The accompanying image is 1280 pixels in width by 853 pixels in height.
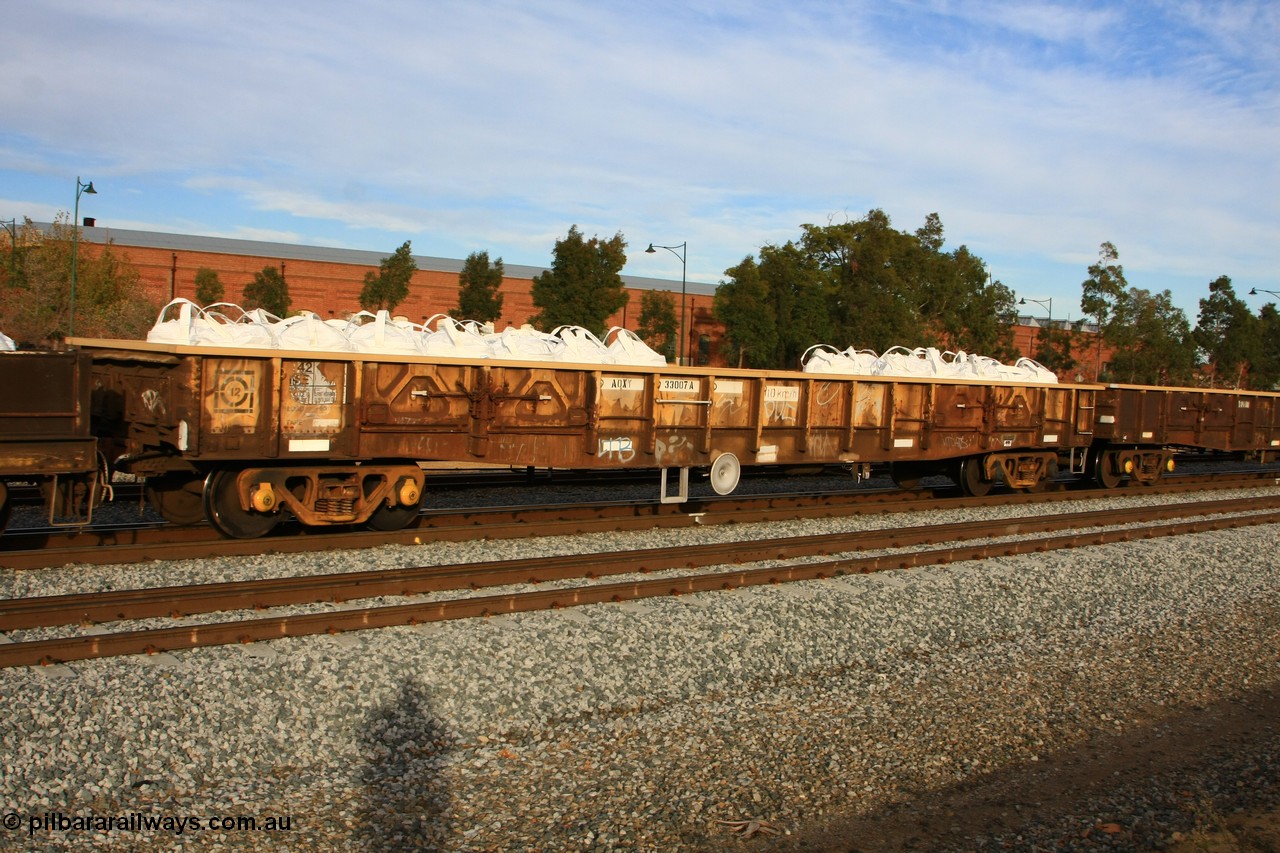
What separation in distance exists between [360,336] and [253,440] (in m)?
1.73

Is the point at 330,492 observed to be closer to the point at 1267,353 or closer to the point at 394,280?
the point at 394,280

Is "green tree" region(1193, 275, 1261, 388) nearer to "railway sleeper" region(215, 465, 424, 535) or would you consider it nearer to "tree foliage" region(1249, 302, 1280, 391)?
"tree foliage" region(1249, 302, 1280, 391)

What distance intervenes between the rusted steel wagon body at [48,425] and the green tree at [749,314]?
98.5ft

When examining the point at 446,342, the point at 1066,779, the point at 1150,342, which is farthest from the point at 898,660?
the point at 1150,342

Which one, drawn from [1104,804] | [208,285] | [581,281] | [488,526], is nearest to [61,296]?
[208,285]

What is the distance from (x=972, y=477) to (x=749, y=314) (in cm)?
2162

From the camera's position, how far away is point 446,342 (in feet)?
40.3

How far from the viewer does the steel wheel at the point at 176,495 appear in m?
11.4

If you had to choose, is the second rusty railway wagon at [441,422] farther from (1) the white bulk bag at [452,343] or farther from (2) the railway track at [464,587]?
(2) the railway track at [464,587]

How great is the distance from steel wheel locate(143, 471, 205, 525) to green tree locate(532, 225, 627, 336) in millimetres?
26830

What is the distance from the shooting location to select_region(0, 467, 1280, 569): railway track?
995 cm

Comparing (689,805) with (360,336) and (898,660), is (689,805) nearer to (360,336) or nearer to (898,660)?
(898,660)

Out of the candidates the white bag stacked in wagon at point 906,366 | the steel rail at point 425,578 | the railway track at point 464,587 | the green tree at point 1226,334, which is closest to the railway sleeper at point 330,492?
the steel rail at point 425,578

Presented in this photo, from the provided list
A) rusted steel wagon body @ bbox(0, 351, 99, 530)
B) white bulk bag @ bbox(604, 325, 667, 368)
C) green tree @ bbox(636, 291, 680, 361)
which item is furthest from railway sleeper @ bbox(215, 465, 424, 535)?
green tree @ bbox(636, 291, 680, 361)
